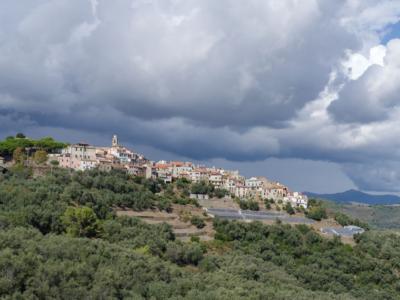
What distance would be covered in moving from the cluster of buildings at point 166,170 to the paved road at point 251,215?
1289cm

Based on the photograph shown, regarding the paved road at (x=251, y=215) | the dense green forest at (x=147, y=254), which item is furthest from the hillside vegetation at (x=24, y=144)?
the paved road at (x=251, y=215)

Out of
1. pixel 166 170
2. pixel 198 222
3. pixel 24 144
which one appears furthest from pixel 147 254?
pixel 166 170

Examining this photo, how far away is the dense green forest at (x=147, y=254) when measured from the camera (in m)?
A: 21.9

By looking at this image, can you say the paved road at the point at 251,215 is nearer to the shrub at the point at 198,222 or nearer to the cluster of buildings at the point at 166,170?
the shrub at the point at 198,222

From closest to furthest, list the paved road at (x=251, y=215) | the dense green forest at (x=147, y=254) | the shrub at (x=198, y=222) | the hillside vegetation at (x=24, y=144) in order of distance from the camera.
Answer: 1. the dense green forest at (x=147, y=254)
2. the shrub at (x=198, y=222)
3. the paved road at (x=251, y=215)
4. the hillside vegetation at (x=24, y=144)

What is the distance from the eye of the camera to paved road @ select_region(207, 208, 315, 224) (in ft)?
221

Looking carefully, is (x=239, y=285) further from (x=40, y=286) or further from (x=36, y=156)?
(x=36, y=156)

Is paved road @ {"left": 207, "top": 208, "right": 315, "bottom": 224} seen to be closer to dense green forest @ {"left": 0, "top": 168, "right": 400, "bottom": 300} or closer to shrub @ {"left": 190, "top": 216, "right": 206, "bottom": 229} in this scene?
dense green forest @ {"left": 0, "top": 168, "right": 400, "bottom": 300}

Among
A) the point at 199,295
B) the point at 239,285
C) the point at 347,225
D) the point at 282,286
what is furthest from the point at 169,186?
the point at 199,295

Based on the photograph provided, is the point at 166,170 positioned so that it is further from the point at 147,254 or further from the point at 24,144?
the point at 147,254

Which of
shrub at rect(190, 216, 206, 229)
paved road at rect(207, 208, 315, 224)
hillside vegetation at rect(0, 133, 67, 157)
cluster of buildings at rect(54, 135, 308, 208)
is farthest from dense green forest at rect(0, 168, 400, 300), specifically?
hillside vegetation at rect(0, 133, 67, 157)

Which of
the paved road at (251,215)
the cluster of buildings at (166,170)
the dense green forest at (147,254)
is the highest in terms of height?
the cluster of buildings at (166,170)

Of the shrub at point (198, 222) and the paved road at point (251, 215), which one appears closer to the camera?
the shrub at point (198, 222)

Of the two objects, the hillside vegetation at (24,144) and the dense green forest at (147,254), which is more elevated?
the hillside vegetation at (24,144)
